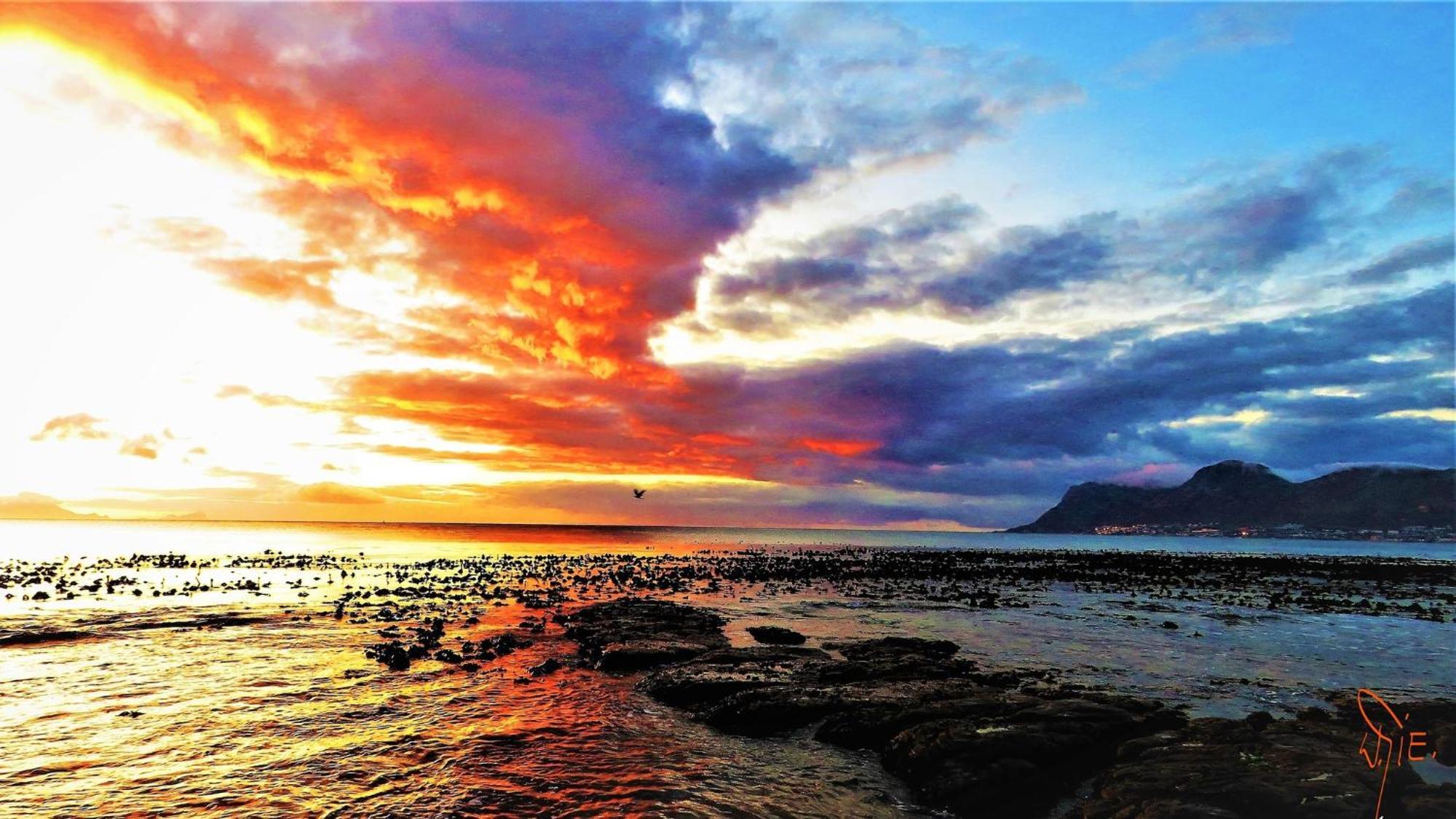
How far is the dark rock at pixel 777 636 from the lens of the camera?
3212 centimetres

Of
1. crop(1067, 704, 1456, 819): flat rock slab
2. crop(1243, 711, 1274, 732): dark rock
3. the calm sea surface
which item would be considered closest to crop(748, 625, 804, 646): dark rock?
the calm sea surface

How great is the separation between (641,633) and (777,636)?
22.3 ft

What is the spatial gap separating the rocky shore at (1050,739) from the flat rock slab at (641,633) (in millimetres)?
1646

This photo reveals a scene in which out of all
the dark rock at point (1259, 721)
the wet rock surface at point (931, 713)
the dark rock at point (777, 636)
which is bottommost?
the dark rock at point (777, 636)

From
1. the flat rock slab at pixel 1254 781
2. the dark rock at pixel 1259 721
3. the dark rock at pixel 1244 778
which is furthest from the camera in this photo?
the dark rock at pixel 1259 721

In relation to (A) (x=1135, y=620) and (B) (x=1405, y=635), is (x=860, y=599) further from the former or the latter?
(B) (x=1405, y=635)

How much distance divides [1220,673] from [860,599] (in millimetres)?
27618

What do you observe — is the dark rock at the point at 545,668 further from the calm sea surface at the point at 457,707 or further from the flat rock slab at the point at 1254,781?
the flat rock slab at the point at 1254,781

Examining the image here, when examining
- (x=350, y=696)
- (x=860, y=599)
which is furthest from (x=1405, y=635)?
(x=350, y=696)

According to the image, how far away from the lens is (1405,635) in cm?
3719

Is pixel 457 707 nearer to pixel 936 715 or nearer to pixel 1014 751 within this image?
pixel 936 715

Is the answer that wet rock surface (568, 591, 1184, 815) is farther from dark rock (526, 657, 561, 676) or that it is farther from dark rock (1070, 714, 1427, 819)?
dark rock (526, 657, 561, 676)

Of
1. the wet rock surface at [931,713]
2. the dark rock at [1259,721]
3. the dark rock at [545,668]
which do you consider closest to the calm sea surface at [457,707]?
the dark rock at [545,668]

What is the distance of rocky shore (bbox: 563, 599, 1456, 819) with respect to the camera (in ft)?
40.3
